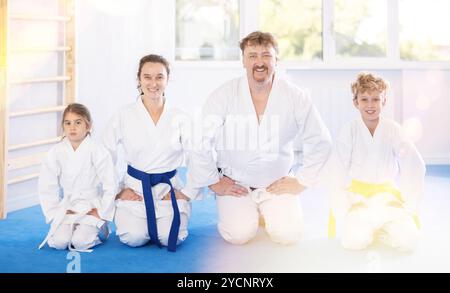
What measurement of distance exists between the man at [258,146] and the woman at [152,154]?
12 cm

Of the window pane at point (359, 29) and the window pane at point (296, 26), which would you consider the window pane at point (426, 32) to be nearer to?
the window pane at point (359, 29)

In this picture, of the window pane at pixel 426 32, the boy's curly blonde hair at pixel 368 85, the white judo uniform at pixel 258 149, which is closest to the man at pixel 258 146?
the white judo uniform at pixel 258 149

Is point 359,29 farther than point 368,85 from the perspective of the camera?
Yes

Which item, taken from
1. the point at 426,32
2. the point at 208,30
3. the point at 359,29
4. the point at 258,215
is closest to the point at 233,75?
the point at 208,30

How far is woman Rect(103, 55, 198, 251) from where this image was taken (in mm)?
2523

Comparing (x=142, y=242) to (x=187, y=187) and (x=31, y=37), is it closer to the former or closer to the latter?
(x=187, y=187)

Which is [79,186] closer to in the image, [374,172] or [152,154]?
[152,154]

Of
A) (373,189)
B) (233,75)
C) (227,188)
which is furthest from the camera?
(233,75)

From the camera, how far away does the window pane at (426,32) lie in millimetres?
5230

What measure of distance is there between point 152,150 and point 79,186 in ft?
1.20

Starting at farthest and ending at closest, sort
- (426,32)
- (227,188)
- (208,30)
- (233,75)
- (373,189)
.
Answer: (208,30), (426,32), (233,75), (227,188), (373,189)

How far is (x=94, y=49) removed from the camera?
3.96 m

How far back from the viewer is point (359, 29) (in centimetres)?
529

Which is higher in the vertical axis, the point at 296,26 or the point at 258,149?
the point at 296,26
